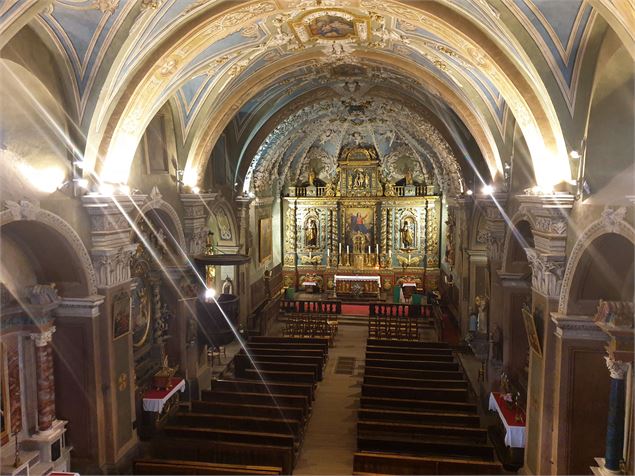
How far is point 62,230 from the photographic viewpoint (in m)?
9.04

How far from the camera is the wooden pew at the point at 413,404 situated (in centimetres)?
1182

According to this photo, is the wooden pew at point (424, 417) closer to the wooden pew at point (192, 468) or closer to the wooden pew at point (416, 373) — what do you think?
the wooden pew at point (416, 373)

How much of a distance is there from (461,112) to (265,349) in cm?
961

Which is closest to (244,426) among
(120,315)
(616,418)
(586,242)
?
(120,315)

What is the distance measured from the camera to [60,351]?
32.3 ft

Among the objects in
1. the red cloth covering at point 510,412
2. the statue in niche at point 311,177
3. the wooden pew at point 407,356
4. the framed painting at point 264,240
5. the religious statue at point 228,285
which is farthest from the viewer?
the statue in niche at point 311,177

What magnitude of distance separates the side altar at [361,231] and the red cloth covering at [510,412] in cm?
1412

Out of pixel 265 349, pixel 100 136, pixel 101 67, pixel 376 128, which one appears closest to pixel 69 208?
pixel 100 136

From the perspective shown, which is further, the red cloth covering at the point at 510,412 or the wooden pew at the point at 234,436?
the red cloth covering at the point at 510,412

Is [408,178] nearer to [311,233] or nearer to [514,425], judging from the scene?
[311,233]

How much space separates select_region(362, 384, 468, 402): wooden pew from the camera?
1257 cm

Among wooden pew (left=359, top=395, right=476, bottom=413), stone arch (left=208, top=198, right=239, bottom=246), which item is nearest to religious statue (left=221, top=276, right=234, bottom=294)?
stone arch (left=208, top=198, right=239, bottom=246)

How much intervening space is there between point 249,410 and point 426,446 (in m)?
4.21

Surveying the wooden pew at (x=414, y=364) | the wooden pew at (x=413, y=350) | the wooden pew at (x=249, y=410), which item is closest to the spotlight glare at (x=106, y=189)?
the wooden pew at (x=249, y=410)
